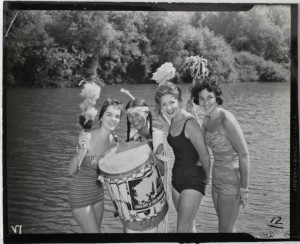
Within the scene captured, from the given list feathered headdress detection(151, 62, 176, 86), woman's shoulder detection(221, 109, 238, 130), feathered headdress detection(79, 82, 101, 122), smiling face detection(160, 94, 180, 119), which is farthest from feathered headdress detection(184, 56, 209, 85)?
feathered headdress detection(79, 82, 101, 122)

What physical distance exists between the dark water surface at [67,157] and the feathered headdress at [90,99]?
0.05m

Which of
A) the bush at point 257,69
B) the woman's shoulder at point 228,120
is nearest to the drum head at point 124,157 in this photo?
the woman's shoulder at point 228,120

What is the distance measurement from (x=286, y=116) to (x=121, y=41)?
64.5 inches

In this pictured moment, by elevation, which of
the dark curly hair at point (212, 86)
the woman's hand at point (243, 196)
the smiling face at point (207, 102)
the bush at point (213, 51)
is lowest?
the woman's hand at point (243, 196)

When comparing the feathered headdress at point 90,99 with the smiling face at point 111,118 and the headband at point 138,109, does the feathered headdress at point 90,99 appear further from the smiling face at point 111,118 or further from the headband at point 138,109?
the headband at point 138,109

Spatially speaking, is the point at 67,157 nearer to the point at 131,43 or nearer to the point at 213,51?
the point at 131,43

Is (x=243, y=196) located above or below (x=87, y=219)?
above

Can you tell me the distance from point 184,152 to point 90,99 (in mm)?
956

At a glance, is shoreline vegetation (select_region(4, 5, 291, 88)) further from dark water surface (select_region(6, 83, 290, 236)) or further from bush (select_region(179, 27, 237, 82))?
dark water surface (select_region(6, 83, 290, 236))

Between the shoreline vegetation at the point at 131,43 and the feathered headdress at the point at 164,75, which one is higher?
the shoreline vegetation at the point at 131,43

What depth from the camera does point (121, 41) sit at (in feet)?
15.6

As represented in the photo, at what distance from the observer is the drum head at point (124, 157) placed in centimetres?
462

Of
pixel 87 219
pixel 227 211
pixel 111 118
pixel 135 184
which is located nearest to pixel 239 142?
pixel 227 211

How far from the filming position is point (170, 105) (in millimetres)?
4684
